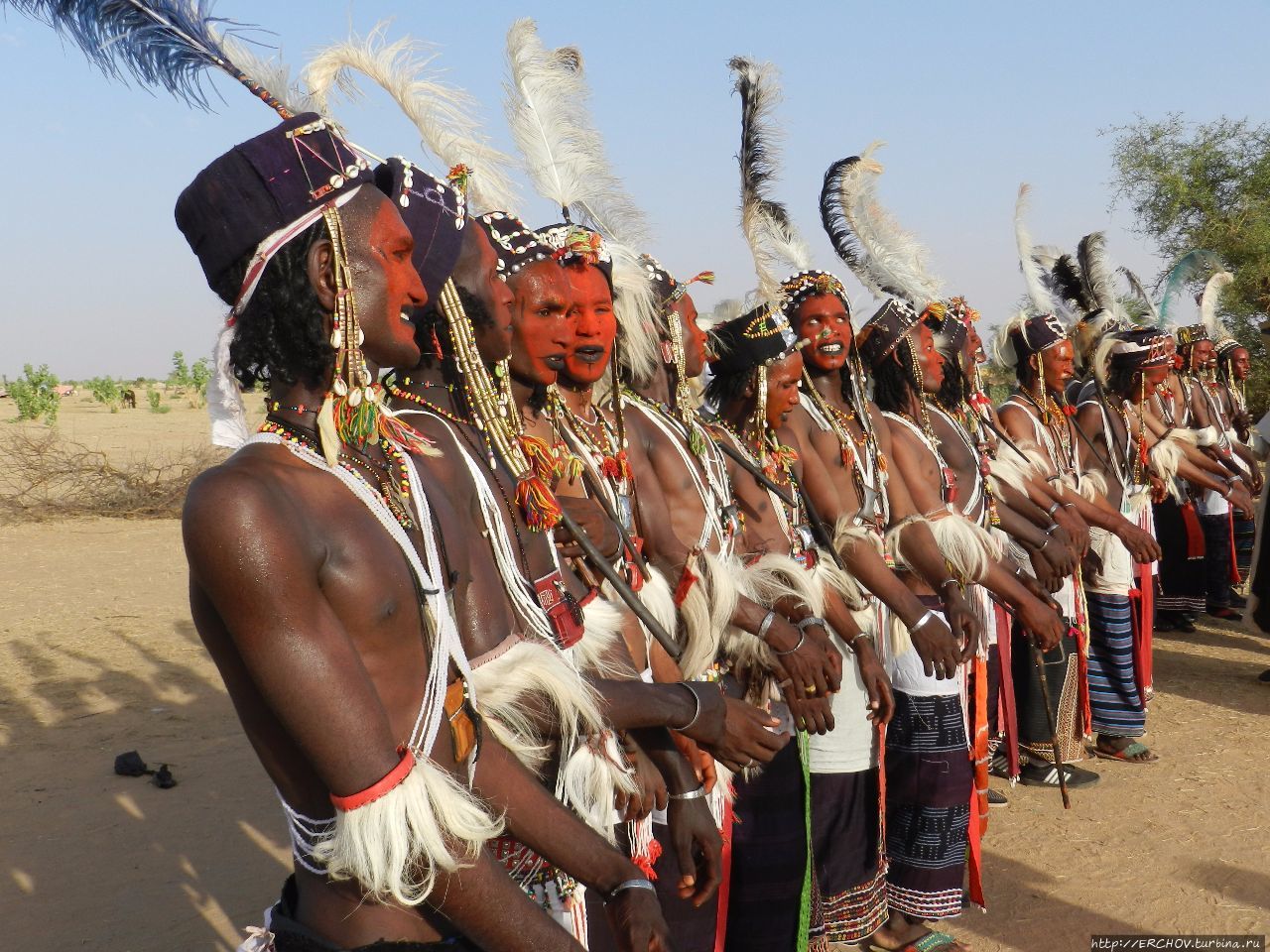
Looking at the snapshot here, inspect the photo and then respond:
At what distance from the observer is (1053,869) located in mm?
5289

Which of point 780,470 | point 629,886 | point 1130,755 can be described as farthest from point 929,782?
point 1130,755

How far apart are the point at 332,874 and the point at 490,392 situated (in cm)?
121

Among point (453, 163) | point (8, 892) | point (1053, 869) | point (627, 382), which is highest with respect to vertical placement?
point (453, 163)

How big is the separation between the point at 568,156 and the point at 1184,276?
12.9m

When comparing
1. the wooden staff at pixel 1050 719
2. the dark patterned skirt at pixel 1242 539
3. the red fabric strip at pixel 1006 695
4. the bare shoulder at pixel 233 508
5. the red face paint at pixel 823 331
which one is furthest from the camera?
the dark patterned skirt at pixel 1242 539

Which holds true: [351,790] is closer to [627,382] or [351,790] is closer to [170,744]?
[627,382]

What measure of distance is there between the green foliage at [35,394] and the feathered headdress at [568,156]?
25.6m

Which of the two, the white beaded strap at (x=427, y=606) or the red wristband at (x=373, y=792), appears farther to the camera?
the white beaded strap at (x=427, y=606)

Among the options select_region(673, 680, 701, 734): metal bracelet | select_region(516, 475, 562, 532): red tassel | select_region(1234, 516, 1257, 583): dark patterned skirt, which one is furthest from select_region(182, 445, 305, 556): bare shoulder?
select_region(1234, 516, 1257, 583): dark patterned skirt

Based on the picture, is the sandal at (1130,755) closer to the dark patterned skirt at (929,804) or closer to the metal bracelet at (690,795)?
the dark patterned skirt at (929,804)

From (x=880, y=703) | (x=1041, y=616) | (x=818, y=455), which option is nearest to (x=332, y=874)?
(x=880, y=703)

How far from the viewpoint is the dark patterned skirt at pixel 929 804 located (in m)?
4.45

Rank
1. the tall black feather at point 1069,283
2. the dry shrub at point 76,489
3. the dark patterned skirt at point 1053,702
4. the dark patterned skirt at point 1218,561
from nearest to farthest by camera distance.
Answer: the dark patterned skirt at point 1053,702, the tall black feather at point 1069,283, the dark patterned skirt at point 1218,561, the dry shrub at point 76,489

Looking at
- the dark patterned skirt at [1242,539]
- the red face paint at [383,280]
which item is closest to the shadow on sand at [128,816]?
the red face paint at [383,280]
